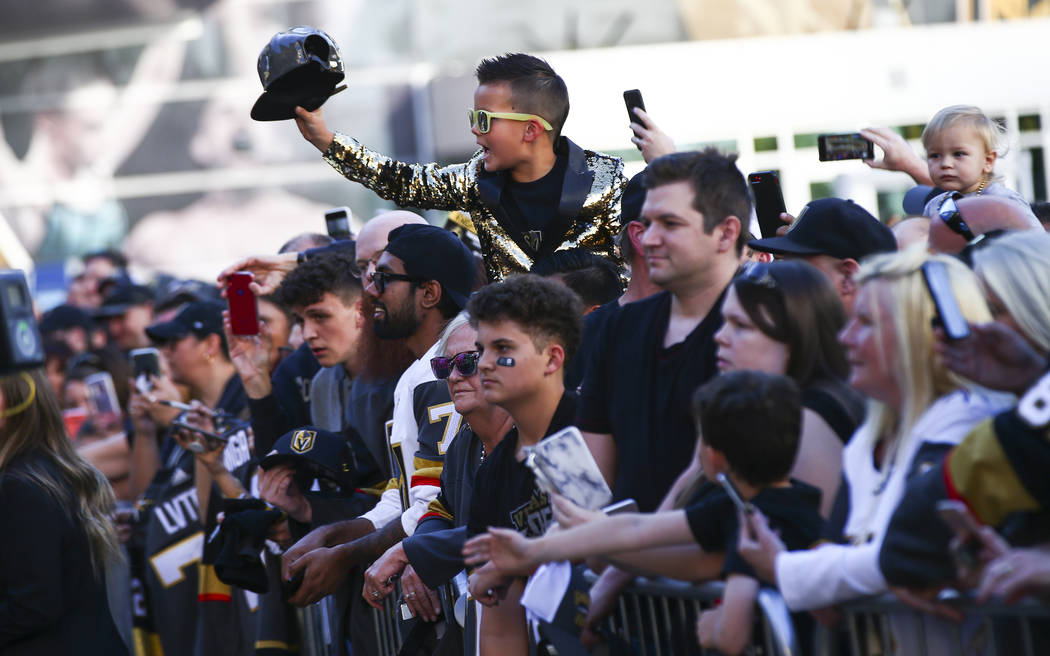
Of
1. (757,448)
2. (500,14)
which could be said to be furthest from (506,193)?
(500,14)

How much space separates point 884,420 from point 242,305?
4.45m

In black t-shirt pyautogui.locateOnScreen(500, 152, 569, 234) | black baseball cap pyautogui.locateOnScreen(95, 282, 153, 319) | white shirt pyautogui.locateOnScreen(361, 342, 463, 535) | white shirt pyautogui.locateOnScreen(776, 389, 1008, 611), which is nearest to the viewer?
white shirt pyautogui.locateOnScreen(776, 389, 1008, 611)

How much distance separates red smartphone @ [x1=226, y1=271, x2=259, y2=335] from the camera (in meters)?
7.05

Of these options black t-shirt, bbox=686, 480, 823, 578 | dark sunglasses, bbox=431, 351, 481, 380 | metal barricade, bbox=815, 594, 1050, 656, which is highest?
dark sunglasses, bbox=431, 351, 481, 380

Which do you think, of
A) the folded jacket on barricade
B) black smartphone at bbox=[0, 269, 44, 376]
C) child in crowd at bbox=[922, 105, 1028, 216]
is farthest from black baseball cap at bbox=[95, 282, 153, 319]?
black smartphone at bbox=[0, 269, 44, 376]

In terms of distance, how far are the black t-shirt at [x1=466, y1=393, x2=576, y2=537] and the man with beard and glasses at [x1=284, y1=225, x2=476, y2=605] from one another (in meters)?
0.74

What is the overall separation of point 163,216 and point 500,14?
21.8 feet

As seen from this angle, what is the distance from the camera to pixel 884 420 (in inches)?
130

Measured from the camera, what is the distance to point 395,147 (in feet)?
74.6

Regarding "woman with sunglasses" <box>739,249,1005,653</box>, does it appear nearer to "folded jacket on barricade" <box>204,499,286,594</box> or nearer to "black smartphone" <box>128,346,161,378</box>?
"folded jacket on barricade" <box>204,499,286,594</box>

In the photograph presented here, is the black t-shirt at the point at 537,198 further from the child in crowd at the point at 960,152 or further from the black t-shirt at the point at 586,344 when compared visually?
the child in crowd at the point at 960,152

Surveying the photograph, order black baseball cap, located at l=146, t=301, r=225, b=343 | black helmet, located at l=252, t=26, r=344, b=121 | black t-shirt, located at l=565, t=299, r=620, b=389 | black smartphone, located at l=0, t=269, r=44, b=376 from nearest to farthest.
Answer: black smartphone, located at l=0, t=269, r=44, b=376 → black t-shirt, located at l=565, t=299, r=620, b=389 → black helmet, located at l=252, t=26, r=344, b=121 → black baseball cap, located at l=146, t=301, r=225, b=343

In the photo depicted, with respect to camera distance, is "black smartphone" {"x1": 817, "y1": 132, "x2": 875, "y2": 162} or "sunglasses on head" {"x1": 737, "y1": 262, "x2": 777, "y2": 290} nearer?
"sunglasses on head" {"x1": 737, "y1": 262, "x2": 777, "y2": 290}

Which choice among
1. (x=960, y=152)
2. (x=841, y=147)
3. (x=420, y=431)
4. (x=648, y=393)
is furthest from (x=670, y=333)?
(x=960, y=152)
